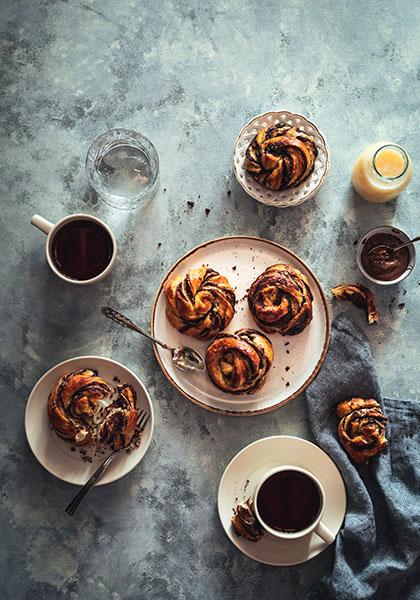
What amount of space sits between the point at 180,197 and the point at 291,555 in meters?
1.77

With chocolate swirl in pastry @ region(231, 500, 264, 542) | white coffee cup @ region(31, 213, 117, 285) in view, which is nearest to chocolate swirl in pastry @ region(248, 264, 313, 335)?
white coffee cup @ region(31, 213, 117, 285)

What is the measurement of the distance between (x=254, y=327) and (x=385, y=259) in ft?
2.32

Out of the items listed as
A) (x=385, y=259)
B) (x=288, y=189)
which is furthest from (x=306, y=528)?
(x=288, y=189)

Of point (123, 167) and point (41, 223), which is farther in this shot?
point (123, 167)

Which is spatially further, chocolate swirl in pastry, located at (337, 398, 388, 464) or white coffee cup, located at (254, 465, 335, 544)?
chocolate swirl in pastry, located at (337, 398, 388, 464)

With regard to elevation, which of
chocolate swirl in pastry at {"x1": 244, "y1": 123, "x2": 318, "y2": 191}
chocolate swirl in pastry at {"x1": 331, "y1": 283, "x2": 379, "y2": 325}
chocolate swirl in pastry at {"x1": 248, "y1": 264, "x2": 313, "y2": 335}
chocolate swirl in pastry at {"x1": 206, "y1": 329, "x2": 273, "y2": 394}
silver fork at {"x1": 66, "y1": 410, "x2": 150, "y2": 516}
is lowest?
silver fork at {"x1": 66, "y1": 410, "x2": 150, "y2": 516}

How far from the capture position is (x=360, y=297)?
3.46m

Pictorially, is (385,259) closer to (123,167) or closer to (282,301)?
(282,301)

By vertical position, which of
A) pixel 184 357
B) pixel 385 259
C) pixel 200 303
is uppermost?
pixel 385 259

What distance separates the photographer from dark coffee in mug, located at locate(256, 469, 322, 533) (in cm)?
314

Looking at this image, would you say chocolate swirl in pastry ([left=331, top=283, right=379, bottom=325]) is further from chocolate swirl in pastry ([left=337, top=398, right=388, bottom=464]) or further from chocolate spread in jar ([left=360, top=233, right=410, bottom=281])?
chocolate swirl in pastry ([left=337, top=398, right=388, bottom=464])

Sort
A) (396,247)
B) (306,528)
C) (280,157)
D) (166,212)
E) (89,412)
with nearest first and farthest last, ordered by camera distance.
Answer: (306,528), (89,412), (280,157), (396,247), (166,212)

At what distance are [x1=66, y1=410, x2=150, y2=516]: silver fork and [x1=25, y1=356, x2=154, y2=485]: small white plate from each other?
0.08 feet

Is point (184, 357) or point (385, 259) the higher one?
point (385, 259)
